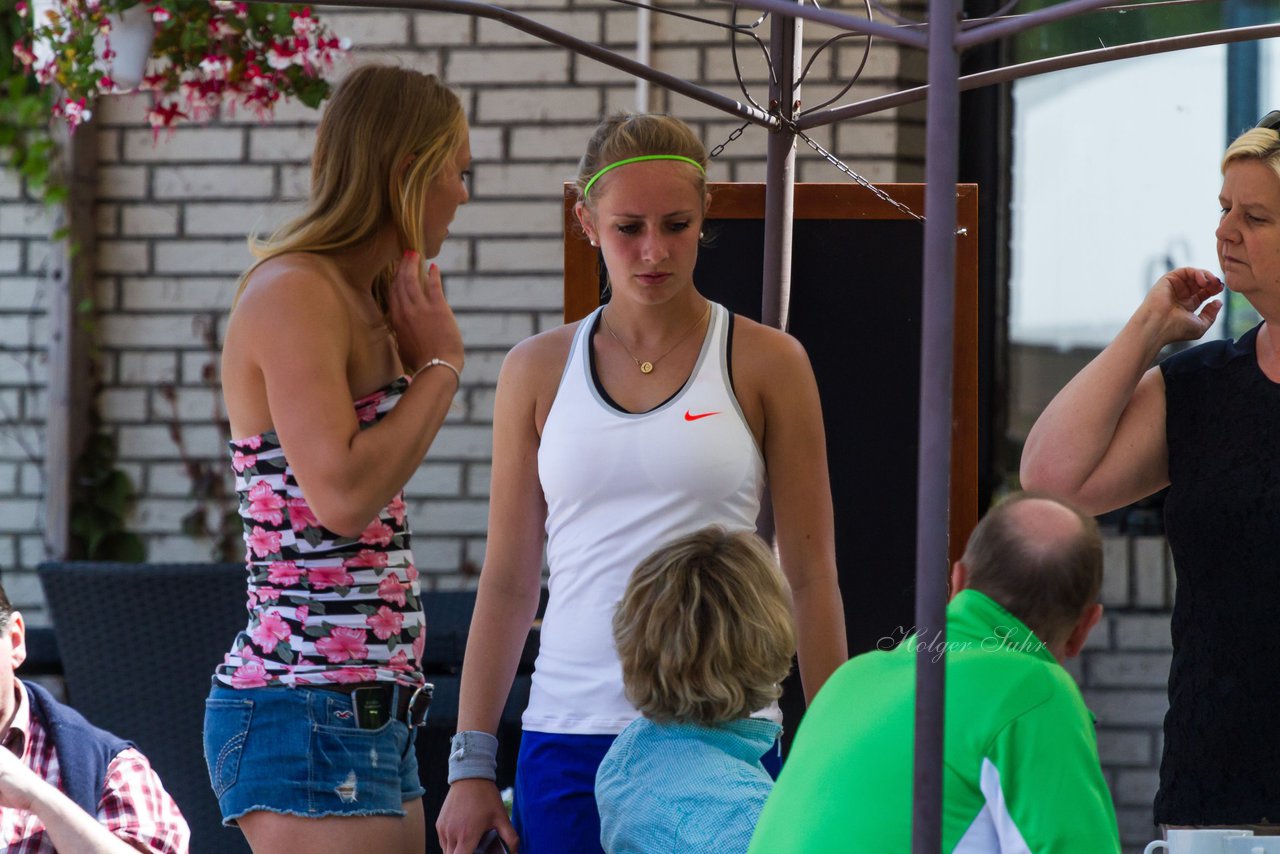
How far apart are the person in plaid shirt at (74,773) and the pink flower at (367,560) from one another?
1.33 feet

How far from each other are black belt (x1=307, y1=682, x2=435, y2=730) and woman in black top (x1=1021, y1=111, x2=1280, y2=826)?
37.0 inches

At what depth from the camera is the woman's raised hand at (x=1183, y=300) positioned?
2.27 metres

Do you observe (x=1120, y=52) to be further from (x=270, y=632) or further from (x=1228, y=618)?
(x=270, y=632)

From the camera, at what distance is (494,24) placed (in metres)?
4.39

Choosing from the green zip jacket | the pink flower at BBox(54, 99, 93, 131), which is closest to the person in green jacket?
the green zip jacket

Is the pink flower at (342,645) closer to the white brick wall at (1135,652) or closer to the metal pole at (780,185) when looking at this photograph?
the metal pole at (780,185)

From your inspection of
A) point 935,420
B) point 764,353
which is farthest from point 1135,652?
point 935,420

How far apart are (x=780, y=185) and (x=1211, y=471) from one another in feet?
2.69

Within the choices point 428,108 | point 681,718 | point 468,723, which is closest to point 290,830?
point 468,723

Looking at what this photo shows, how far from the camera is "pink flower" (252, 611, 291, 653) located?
1.98m

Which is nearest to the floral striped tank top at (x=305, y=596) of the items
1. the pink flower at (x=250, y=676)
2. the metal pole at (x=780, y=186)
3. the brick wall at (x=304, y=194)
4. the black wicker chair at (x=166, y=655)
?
the pink flower at (x=250, y=676)

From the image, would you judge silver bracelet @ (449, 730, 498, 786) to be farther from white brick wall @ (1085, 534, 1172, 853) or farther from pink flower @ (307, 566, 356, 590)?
white brick wall @ (1085, 534, 1172, 853)

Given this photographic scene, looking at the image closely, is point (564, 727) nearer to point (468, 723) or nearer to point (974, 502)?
point (468, 723)

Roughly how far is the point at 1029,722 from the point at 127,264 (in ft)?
11.8
